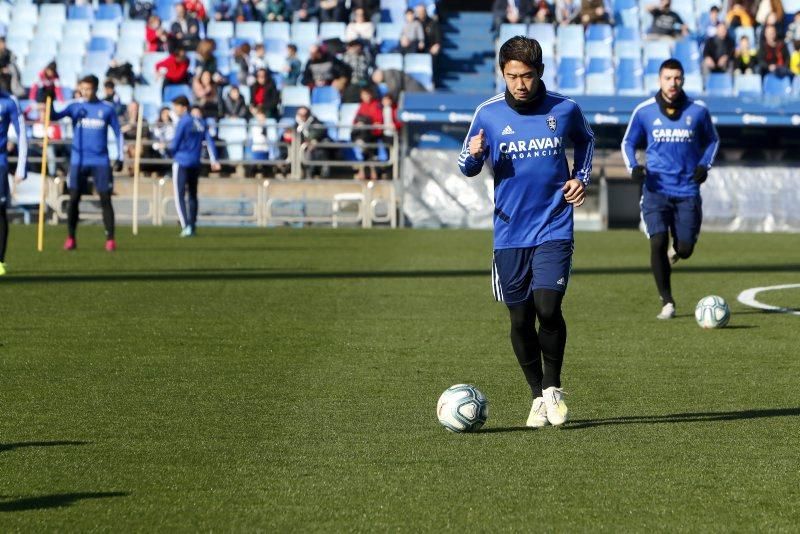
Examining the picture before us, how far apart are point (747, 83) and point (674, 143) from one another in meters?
20.9

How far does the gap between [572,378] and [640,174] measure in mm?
3923

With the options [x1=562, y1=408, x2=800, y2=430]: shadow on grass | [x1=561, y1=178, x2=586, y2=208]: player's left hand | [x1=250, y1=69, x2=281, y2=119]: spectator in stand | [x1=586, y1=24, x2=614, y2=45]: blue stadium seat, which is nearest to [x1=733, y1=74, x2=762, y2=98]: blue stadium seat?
[x1=586, y1=24, x2=614, y2=45]: blue stadium seat

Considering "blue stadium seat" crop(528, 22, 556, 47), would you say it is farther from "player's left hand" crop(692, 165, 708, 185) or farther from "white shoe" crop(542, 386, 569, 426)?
"white shoe" crop(542, 386, 569, 426)

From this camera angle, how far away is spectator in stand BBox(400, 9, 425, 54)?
3425cm

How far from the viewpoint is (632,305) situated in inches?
585

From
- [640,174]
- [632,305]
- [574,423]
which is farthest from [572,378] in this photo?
[632,305]

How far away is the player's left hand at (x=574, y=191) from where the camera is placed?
305 inches

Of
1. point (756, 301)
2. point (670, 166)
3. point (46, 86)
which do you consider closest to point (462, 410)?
point (670, 166)

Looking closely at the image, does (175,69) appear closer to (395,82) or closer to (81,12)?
(395,82)

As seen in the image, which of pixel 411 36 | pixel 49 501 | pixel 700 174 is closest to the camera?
pixel 49 501

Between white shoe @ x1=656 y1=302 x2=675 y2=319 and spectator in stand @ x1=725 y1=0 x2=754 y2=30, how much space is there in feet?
75.0

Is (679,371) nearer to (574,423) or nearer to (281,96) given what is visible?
(574,423)

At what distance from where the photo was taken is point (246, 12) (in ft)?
120

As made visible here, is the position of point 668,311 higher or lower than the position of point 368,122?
lower
